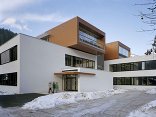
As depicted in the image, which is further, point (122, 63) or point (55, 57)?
point (122, 63)

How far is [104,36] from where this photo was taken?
3769cm

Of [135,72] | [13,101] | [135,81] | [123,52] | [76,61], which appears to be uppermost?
[123,52]

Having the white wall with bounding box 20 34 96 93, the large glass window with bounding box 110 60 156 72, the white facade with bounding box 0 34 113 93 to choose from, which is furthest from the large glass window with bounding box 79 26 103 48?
the large glass window with bounding box 110 60 156 72

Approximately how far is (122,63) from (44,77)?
2296 centimetres

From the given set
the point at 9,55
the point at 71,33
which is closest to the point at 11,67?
the point at 9,55

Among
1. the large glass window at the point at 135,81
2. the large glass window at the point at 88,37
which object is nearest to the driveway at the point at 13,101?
the large glass window at the point at 88,37

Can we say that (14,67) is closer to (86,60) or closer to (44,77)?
(44,77)

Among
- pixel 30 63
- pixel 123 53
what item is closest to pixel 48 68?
pixel 30 63

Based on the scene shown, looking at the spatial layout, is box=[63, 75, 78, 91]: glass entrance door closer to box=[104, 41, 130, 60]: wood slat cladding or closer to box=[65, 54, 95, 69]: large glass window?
Result: box=[65, 54, 95, 69]: large glass window

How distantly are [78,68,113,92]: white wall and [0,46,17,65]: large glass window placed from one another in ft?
29.1

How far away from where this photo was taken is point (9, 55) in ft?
90.0

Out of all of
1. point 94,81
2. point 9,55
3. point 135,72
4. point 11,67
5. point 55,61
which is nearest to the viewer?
point 11,67

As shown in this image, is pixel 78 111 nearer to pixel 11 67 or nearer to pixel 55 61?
pixel 11 67

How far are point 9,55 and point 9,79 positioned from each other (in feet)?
10.7
